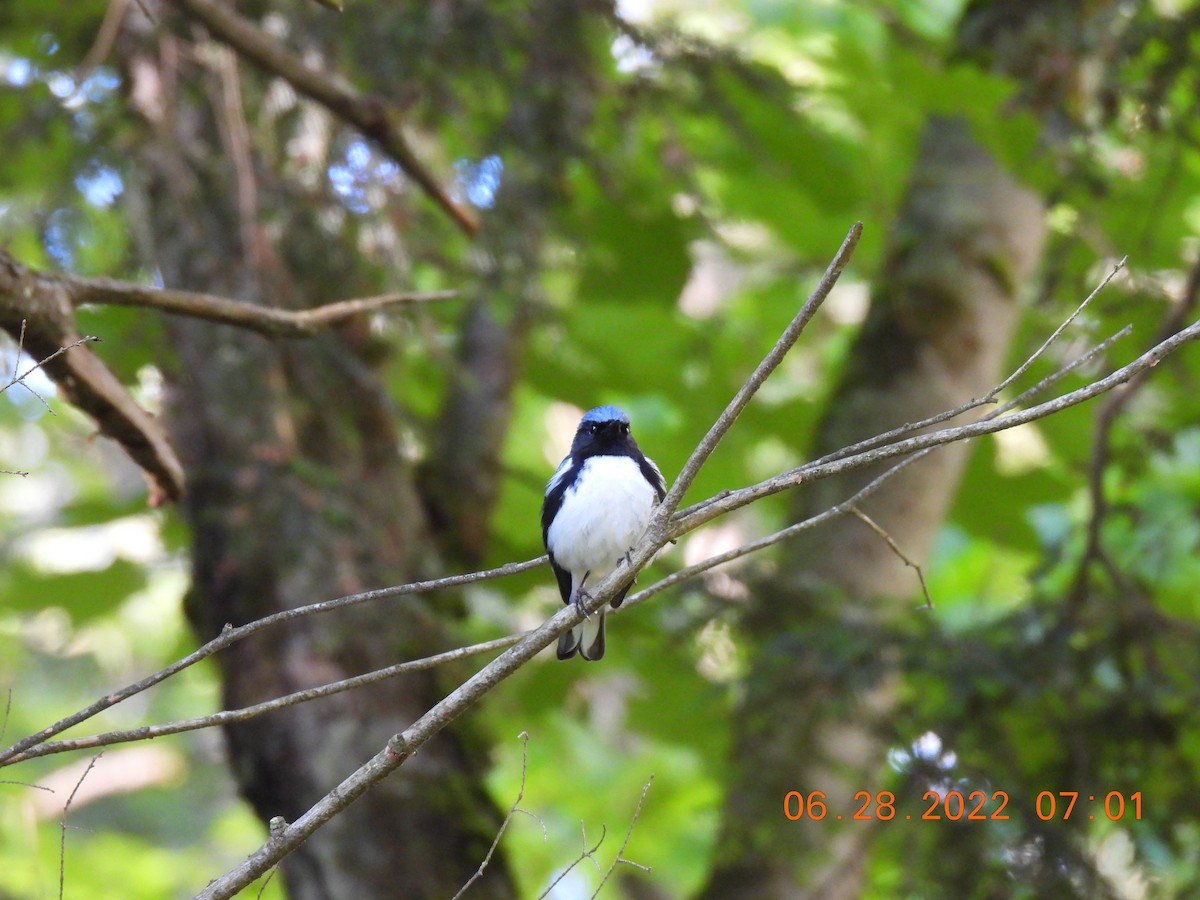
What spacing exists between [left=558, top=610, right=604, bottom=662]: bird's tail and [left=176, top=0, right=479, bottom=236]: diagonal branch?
141cm

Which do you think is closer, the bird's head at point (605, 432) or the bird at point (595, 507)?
the bird at point (595, 507)

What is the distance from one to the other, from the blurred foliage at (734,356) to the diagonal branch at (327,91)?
79 cm

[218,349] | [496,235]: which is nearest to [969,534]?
[496,235]

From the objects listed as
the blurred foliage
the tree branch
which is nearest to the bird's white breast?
the blurred foliage

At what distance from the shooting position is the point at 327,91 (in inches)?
123

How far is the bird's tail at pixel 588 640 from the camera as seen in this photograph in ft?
12.3

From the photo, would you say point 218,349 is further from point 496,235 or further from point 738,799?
point 738,799

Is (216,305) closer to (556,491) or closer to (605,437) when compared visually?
(556,491)

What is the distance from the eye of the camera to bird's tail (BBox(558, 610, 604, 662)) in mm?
3738

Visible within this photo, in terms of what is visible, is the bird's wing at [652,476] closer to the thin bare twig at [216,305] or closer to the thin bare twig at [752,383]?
the thin bare twig at [216,305]

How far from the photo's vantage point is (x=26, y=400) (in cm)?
524

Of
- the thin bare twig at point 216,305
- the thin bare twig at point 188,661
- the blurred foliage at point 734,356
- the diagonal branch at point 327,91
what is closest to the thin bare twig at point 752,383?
the thin bare twig at point 188,661

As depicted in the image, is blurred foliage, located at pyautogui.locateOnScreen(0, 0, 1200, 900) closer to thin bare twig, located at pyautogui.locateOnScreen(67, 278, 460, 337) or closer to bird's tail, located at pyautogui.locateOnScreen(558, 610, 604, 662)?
bird's tail, located at pyautogui.locateOnScreen(558, 610, 604, 662)
